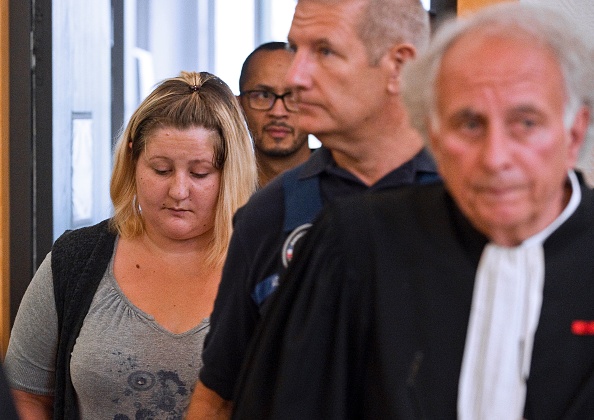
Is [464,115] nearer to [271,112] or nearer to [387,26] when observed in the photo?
[387,26]

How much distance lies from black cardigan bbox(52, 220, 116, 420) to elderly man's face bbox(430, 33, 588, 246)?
138 cm

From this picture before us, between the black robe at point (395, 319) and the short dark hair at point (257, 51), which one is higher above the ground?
the short dark hair at point (257, 51)

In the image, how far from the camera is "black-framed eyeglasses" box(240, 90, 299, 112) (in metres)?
3.21

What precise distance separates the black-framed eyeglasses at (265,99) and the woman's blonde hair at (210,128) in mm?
560

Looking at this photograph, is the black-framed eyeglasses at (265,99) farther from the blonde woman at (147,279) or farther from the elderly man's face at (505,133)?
the elderly man's face at (505,133)

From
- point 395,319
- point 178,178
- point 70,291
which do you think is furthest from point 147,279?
→ point 395,319

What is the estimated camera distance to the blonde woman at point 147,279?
2.46m

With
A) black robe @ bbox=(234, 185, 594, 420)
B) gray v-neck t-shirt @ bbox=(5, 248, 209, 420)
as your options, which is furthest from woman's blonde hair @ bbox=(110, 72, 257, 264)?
black robe @ bbox=(234, 185, 594, 420)

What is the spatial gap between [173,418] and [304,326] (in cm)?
101

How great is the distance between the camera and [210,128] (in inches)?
100

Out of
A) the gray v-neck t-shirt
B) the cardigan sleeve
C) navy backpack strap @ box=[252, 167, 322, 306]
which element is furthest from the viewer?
the cardigan sleeve

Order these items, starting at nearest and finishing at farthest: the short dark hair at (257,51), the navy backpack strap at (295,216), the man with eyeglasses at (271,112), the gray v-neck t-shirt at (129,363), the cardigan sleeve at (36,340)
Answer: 1. the navy backpack strap at (295,216)
2. the gray v-neck t-shirt at (129,363)
3. the cardigan sleeve at (36,340)
4. the man with eyeglasses at (271,112)
5. the short dark hair at (257,51)

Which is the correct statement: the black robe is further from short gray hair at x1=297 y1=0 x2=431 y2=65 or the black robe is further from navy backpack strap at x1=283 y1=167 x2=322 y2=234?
short gray hair at x1=297 y1=0 x2=431 y2=65

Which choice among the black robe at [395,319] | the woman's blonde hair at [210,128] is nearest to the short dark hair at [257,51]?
the woman's blonde hair at [210,128]
